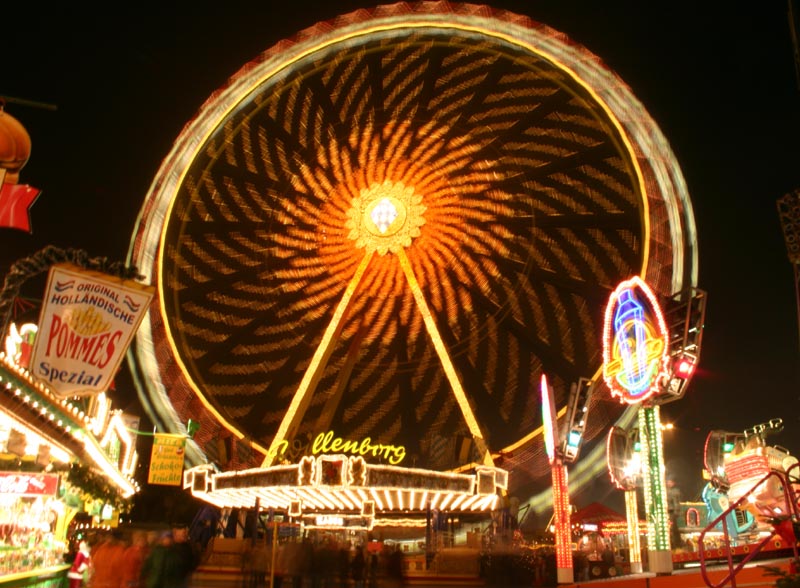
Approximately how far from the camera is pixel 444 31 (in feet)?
67.3

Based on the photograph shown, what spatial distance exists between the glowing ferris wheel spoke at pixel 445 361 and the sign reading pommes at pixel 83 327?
13381mm

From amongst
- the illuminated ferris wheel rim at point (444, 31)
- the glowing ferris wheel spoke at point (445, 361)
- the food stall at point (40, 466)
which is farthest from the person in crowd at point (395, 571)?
the illuminated ferris wheel rim at point (444, 31)

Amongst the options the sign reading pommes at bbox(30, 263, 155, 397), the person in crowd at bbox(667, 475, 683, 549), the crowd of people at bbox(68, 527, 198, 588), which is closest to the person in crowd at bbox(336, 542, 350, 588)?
the crowd of people at bbox(68, 527, 198, 588)

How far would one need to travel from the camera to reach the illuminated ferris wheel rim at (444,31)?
17250 millimetres

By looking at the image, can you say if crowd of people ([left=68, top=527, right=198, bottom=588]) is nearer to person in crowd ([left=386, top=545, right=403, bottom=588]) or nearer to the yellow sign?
person in crowd ([left=386, top=545, right=403, bottom=588])

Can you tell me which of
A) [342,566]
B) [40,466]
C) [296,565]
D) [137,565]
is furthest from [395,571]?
[40,466]

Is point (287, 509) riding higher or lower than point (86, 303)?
lower

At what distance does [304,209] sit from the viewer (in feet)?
75.3

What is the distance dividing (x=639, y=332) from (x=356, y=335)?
12.6m

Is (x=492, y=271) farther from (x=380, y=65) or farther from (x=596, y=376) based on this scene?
(x=380, y=65)

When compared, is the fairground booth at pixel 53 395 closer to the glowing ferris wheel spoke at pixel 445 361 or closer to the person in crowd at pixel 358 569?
the person in crowd at pixel 358 569

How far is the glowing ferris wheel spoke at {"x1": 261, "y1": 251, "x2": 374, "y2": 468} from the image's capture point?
21344 mm

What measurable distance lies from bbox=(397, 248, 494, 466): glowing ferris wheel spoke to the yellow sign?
7827 mm

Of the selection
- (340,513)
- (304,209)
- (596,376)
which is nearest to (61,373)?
(596,376)
